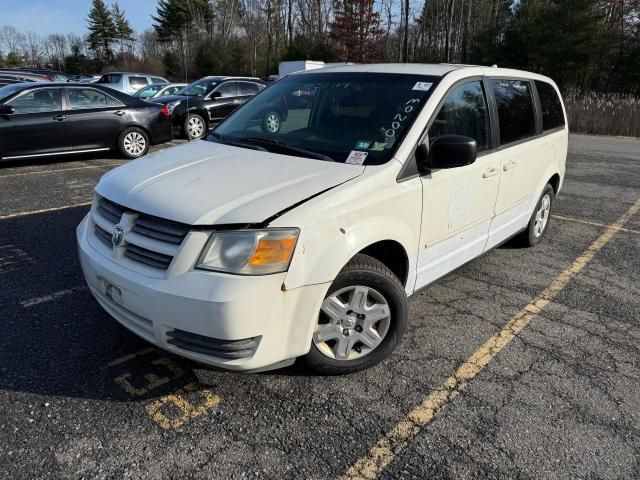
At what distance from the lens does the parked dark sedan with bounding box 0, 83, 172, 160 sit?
835cm

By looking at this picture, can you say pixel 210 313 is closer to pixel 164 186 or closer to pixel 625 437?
pixel 164 186

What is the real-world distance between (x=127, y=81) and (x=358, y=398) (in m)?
20.1

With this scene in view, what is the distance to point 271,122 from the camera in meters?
3.59

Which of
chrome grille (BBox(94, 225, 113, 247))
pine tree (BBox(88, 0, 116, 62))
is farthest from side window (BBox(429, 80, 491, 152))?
pine tree (BBox(88, 0, 116, 62))

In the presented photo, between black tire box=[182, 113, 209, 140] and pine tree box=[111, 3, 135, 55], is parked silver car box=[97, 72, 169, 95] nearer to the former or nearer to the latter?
black tire box=[182, 113, 209, 140]

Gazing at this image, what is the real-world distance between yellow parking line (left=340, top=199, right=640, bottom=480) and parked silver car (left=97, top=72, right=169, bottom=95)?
1899 cm

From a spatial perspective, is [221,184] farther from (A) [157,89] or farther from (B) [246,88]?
(A) [157,89]

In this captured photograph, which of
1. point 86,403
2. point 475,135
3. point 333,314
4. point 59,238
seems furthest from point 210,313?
point 59,238

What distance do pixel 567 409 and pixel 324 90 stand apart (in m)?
2.62

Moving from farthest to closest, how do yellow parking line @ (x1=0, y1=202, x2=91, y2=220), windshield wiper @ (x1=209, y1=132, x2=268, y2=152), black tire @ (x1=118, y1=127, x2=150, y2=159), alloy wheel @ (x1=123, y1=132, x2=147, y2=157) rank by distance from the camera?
alloy wheel @ (x1=123, y1=132, x2=147, y2=157), black tire @ (x1=118, y1=127, x2=150, y2=159), yellow parking line @ (x1=0, y1=202, x2=91, y2=220), windshield wiper @ (x1=209, y1=132, x2=268, y2=152)

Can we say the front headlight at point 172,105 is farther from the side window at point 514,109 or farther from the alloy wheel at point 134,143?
the side window at point 514,109

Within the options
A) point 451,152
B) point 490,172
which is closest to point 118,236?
point 451,152

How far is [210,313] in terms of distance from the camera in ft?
7.14

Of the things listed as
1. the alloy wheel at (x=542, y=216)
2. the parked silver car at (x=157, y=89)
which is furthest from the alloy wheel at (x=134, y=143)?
the alloy wheel at (x=542, y=216)
